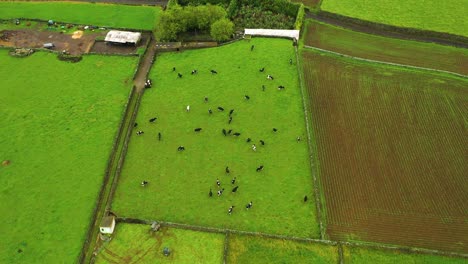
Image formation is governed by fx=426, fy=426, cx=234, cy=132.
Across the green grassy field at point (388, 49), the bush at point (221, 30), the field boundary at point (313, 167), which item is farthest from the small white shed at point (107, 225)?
the green grassy field at point (388, 49)

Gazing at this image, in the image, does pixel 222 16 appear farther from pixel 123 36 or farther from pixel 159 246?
pixel 159 246

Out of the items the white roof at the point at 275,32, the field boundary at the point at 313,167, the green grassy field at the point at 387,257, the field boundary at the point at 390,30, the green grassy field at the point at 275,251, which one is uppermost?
the field boundary at the point at 390,30

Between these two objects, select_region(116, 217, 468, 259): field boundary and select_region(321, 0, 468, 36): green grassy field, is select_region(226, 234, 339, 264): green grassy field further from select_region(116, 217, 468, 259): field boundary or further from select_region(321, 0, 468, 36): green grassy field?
select_region(321, 0, 468, 36): green grassy field

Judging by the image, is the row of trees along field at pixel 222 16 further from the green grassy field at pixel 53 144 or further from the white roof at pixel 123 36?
the green grassy field at pixel 53 144

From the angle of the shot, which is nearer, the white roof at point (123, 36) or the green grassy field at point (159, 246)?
the green grassy field at point (159, 246)

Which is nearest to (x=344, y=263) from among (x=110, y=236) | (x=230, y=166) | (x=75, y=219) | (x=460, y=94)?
(x=230, y=166)

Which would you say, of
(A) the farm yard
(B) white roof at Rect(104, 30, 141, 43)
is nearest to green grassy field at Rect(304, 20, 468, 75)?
(A) the farm yard

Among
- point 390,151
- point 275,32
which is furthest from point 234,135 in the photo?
point 275,32
